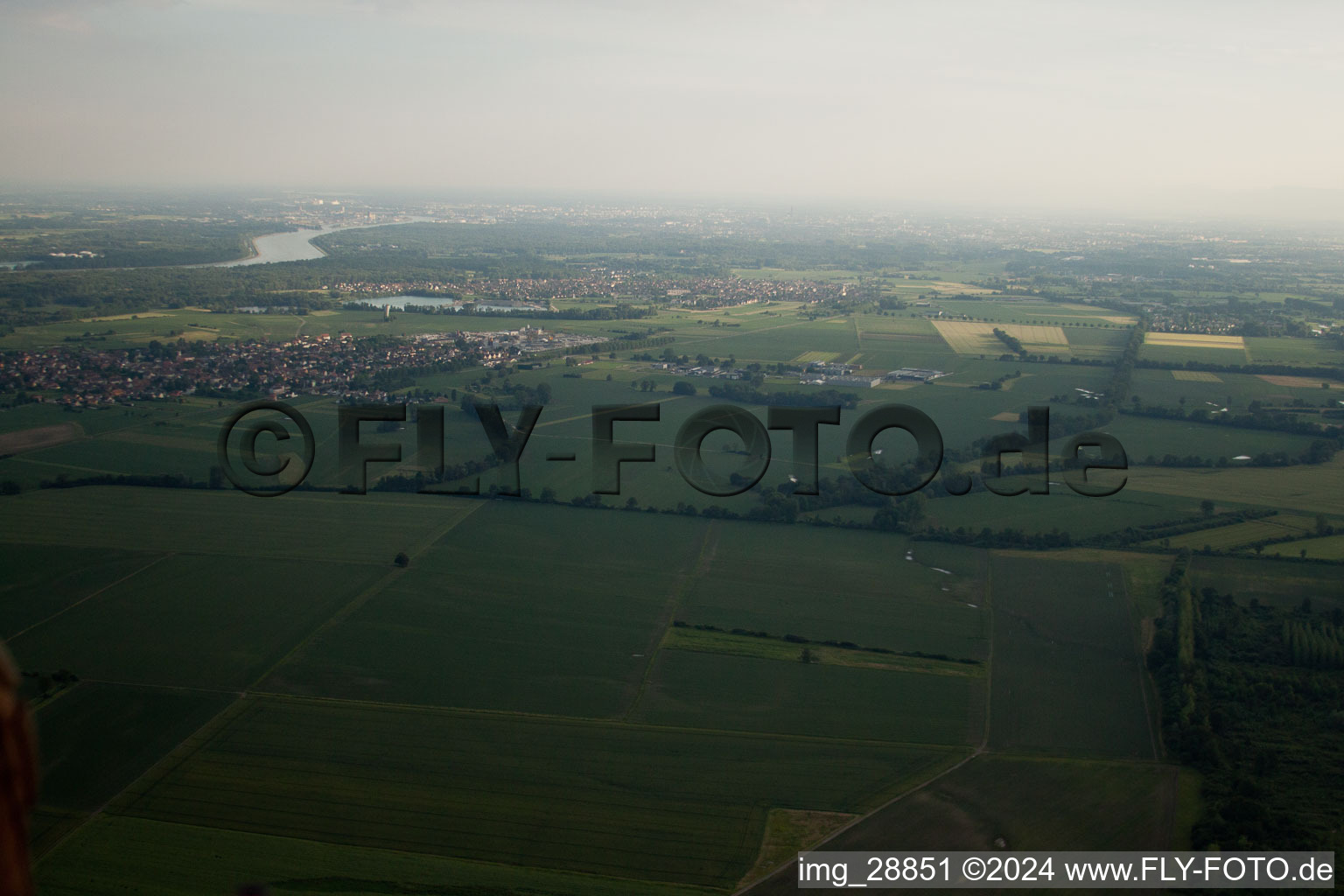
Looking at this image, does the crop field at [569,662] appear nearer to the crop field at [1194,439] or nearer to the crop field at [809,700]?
the crop field at [809,700]

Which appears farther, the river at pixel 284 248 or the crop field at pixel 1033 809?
the river at pixel 284 248

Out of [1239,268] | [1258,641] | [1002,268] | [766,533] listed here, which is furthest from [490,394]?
[1239,268]

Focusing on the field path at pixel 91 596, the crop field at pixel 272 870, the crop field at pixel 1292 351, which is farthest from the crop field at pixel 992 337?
the crop field at pixel 272 870

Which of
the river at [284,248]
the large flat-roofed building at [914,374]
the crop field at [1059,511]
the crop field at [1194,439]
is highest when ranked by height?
the river at [284,248]

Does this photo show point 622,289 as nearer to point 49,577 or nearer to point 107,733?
point 49,577

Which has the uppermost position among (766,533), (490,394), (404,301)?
(404,301)

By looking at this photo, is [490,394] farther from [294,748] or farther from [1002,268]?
[1002,268]

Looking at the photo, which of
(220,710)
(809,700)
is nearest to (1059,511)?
(809,700)
